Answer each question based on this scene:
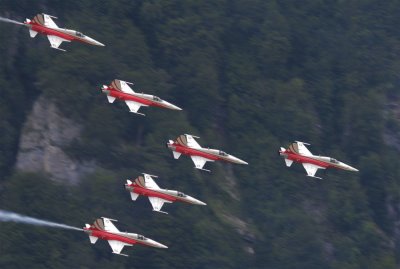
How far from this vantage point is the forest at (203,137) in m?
169

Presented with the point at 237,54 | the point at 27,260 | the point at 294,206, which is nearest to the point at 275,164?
the point at 294,206

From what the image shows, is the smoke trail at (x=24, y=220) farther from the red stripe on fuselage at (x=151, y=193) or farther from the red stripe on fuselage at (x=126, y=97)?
the red stripe on fuselage at (x=126, y=97)

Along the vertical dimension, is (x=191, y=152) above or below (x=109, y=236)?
above

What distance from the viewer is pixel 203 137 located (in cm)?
18500

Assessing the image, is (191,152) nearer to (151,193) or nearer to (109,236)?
(151,193)

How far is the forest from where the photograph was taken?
169125mm

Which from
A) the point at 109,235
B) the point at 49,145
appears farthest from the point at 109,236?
the point at 49,145

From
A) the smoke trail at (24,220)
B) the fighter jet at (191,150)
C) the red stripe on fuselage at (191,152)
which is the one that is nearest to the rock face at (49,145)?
the smoke trail at (24,220)

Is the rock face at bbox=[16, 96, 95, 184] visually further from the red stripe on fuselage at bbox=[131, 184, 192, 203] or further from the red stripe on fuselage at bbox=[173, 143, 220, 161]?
the red stripe on fuselage at bbox=[173, 143, 220, 161]

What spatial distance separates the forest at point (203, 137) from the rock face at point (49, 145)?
0.53m

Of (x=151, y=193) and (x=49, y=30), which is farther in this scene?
(x=49, y=30)

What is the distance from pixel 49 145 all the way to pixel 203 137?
941 inches

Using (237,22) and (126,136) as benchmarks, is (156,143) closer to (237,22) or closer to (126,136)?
(126,136)

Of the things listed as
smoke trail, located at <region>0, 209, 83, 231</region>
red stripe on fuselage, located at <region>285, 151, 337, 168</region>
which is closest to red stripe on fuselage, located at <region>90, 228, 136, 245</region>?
smoke trail, located at <region>0, 209, 83, 231</region>
